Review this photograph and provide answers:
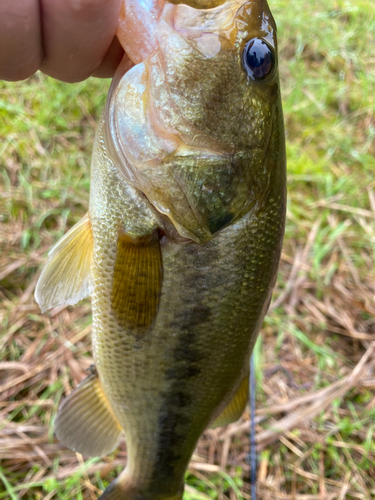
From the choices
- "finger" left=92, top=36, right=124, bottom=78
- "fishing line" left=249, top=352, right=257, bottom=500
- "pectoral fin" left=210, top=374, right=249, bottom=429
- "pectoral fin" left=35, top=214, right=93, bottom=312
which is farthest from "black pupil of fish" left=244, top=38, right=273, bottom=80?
"fishing line" left=249, top=352, right=257, bottom=500

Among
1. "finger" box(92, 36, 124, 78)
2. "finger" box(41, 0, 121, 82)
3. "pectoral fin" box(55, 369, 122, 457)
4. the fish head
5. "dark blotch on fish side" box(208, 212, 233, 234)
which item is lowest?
"pectoral fin" box(55, 369, 122, 457)

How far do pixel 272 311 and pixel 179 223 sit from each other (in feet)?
5.46

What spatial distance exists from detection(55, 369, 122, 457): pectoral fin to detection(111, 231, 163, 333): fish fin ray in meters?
0.39

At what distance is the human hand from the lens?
738 millimetres

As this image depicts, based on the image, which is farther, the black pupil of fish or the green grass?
the green grass

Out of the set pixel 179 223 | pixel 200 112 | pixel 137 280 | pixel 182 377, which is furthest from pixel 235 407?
pixel 200 112

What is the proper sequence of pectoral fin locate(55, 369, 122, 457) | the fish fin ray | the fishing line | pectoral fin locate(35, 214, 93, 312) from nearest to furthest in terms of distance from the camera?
1. the fish fin ray
2. pectoral fin locate(35, 214, 93, 312)
3. pectoral fin locate(55, 369, 122, 457)
4. the fishing line

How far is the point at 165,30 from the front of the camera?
83 cm

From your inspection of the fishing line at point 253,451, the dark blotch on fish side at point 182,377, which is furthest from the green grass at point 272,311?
the dark blotch on fish side at point 182,377

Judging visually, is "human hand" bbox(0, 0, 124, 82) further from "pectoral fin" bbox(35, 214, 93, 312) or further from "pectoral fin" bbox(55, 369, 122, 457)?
"pectoral fin" bbox(55, 369, 122, 457)

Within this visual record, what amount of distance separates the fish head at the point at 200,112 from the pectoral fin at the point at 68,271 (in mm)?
265

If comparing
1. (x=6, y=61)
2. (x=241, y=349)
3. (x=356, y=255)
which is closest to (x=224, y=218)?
(x=241, y=349)

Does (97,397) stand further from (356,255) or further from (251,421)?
(356,255)

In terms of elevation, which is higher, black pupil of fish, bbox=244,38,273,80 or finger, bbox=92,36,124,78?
finger, bbox=92,36,124,78
